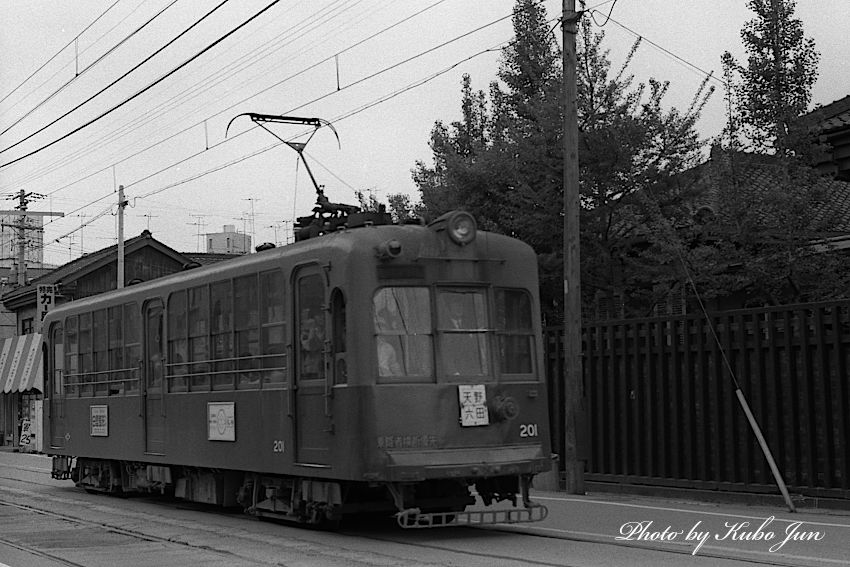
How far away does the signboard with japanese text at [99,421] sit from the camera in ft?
57.7

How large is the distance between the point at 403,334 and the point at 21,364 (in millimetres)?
37936

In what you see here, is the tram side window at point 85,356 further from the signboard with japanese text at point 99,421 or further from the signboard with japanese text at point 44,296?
the signboard with japanese text at point 44,296

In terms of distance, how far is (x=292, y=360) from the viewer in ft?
40.6

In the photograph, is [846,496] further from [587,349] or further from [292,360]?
[292,360]

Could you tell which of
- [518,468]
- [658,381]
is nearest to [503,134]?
[658,381]

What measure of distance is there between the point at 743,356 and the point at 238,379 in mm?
6187

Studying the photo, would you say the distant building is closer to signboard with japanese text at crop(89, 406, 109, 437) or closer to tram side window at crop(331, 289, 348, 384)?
signboard with japanese text at crop(89, 406, 109, 437)

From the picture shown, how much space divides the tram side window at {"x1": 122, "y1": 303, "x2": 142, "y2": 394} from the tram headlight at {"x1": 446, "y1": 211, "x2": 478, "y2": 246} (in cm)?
611

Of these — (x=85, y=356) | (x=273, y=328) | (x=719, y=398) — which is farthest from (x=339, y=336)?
(x=85, y=356)

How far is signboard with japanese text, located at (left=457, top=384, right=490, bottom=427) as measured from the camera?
455 inches

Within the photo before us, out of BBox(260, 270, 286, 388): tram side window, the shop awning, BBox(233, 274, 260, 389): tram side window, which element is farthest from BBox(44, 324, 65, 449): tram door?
the shop awning

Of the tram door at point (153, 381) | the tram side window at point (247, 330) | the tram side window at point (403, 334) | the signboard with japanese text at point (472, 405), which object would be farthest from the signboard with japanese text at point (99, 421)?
the signboard with japanese text at point (472, 405)

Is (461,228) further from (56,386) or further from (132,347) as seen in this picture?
(56,386)

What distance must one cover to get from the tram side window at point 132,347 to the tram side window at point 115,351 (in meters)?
0.17
